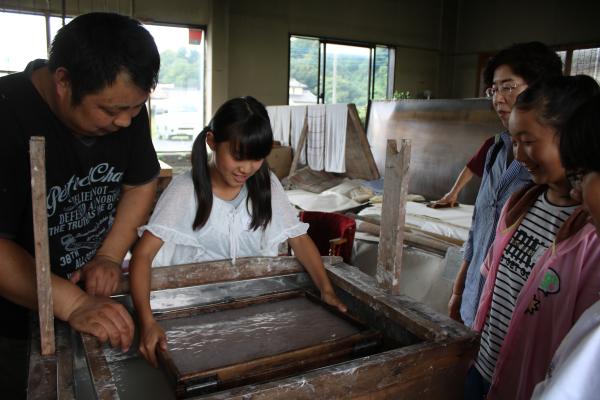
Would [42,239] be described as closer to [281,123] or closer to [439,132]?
[439,132]

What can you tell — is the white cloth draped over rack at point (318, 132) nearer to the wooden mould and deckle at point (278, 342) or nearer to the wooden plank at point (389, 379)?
the wooden mould and deckle at point (278, 342)

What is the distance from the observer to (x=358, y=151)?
441 centimetres

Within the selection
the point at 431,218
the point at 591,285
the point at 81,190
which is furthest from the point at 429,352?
the point at 431,218

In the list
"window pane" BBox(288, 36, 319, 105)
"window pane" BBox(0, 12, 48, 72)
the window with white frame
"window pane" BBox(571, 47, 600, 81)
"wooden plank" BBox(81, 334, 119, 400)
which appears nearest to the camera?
"wooden plank" BBox(81, 334, 119, 400)

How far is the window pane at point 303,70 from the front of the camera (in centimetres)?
895

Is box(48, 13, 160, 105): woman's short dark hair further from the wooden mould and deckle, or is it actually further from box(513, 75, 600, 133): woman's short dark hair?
box(513, 75, 600, 133): woman's short dark hair

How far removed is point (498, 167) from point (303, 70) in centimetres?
768

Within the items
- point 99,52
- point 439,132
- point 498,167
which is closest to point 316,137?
point 439,132

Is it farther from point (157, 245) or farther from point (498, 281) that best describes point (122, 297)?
point (498, 281)

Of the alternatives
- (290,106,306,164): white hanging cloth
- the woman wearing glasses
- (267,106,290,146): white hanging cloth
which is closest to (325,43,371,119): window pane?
(267,106,290,146): white hanging cloth

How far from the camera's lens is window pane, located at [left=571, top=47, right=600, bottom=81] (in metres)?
8.34

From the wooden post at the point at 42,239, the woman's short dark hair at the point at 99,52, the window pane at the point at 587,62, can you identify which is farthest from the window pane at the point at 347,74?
the wooden post at the point at 42,239

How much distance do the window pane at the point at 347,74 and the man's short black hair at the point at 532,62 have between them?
766cm

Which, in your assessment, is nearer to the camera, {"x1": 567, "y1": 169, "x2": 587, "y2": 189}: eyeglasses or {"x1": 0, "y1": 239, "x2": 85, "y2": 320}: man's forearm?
{"x1": 567, "y1": 169, "x2": 587, "y2": 189}: eyeglasses
